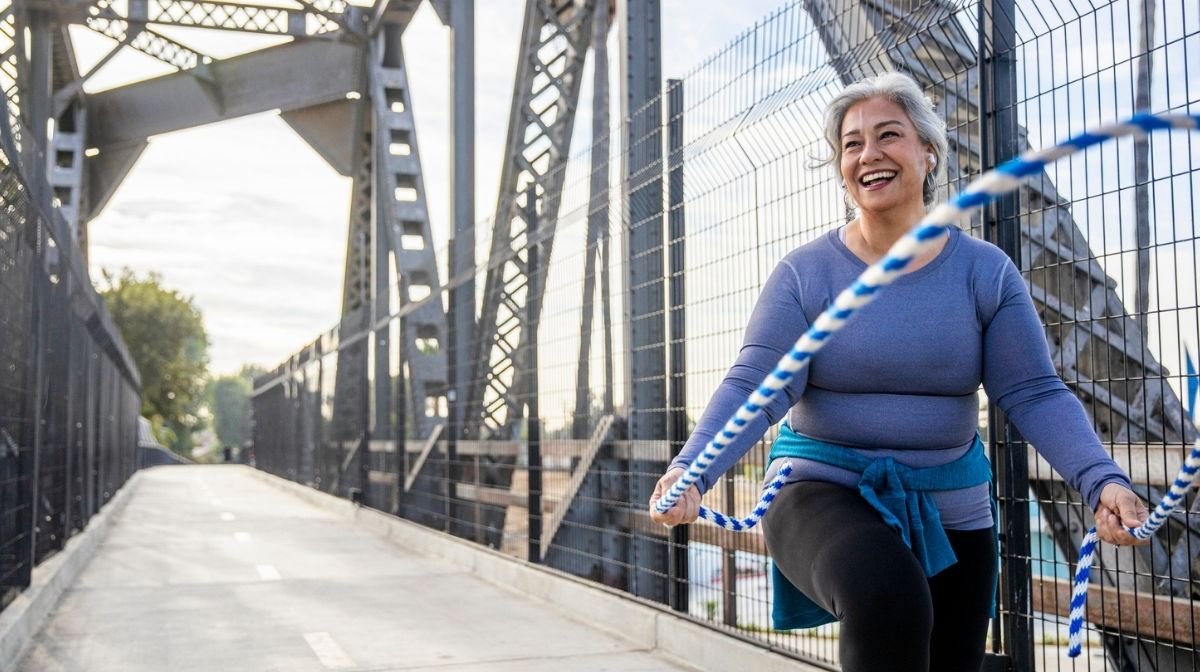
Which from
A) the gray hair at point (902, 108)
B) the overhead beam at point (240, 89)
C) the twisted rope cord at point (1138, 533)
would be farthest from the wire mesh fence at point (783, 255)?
the overhead beam at point (240, 89)

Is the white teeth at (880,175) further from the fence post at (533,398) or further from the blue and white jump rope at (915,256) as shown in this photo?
the fence post at (533,398)

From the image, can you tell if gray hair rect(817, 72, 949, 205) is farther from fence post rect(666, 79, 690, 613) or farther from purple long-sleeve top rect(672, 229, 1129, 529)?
fence post rect(666, 79, 690, 613)

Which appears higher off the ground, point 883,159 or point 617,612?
point 883,159

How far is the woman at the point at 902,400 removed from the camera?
2.60 m

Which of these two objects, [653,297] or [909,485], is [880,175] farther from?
[653,297]

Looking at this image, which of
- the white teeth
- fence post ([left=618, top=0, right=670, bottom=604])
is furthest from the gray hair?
fence post ([left=618, top=0, right=670, bottom=604])

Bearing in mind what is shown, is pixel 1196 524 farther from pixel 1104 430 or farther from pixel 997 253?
pixel 997 253

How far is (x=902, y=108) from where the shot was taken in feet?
9.26

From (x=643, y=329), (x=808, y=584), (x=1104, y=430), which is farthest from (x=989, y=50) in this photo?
(x=643, y=329)

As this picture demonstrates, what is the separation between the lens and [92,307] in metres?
14.0

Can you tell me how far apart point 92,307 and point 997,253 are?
12832 millimetres

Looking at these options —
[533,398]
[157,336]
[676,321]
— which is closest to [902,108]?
[676,321]

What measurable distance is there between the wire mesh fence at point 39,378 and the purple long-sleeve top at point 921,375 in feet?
16.3

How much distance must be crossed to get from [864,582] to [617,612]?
505 cm
